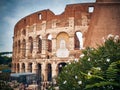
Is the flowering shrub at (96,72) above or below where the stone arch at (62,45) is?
below

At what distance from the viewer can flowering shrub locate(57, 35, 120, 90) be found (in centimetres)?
654

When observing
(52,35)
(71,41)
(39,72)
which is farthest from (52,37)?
(39,72)

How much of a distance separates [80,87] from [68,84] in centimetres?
54

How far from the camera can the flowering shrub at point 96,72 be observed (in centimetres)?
654

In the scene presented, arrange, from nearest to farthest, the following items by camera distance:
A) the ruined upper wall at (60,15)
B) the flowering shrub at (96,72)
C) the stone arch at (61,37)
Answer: the flowering shrub at (96,72) < the ruined upper wall at (60,15) < the stone arch at (61,37)

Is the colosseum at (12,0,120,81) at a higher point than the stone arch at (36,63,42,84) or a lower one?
higher

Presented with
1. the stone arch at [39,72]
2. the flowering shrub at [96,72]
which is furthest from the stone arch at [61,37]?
the flowering shrub at [96,72]

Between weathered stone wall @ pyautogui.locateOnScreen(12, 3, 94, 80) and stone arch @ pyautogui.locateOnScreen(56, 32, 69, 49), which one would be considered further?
stone arch @ pyautogui.locateOnScreen(56, 32, 69, 49)

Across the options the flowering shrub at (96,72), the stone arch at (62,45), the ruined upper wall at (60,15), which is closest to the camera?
the flowering shrub at (96,72)

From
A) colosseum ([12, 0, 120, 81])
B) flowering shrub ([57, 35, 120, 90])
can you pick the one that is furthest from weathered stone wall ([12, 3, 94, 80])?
flowering shrub ([57, 35, 120, 90])

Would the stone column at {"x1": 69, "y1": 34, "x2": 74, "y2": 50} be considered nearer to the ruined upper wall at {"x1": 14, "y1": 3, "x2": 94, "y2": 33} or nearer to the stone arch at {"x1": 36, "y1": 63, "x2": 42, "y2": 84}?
the ruined upper wall at {"x1": 14, "y1": 3, "x2": 94, "y2": 33}

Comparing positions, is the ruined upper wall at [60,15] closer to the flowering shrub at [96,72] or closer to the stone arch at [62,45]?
the stone arch at [62,45]

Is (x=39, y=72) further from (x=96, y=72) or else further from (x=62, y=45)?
(x=96, y=72)

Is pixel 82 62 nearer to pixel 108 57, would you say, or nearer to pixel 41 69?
pixel 108 57
